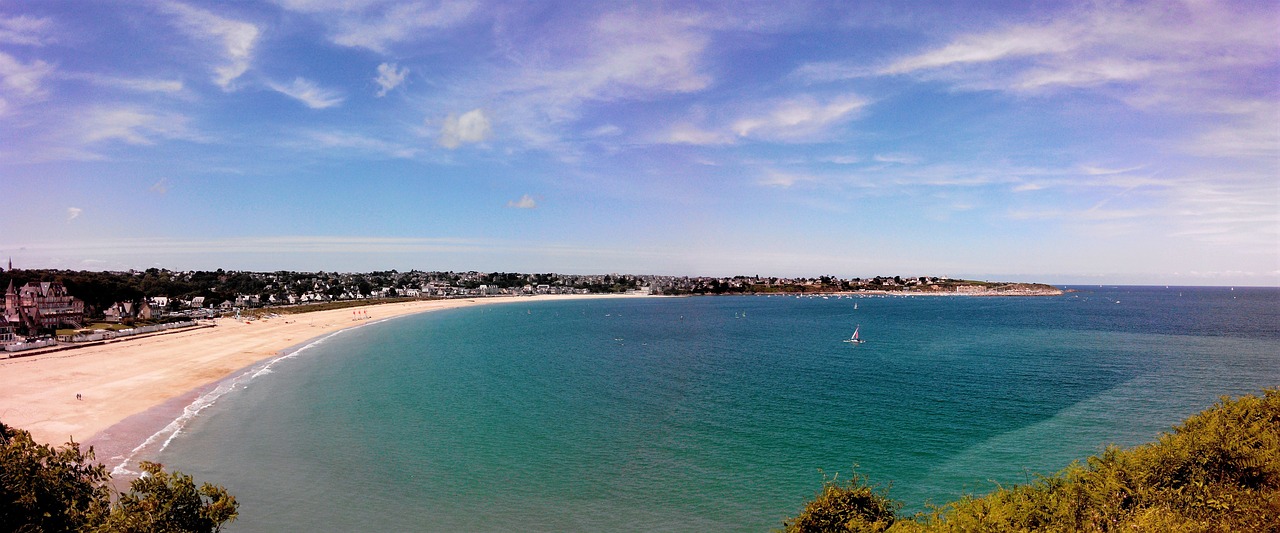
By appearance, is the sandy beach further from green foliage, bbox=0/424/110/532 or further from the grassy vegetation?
the grassy vegetation

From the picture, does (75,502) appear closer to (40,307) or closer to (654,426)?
(654,426)

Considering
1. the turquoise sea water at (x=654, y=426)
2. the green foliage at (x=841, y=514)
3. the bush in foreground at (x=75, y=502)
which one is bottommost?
the turquoise sea water at (x=654, y=426)

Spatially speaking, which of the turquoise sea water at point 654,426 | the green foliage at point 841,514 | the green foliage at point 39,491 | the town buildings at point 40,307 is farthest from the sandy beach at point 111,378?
the green foliage at point 841,514

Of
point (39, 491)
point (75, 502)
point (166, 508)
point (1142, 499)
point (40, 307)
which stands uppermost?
point (40, 307)

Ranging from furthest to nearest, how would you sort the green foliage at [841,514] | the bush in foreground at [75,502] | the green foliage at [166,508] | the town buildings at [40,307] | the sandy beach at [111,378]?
the town buildings at [40,307] < the sandy beach at [111,378] < the green foliage at [841,514] < the green foliage at [166,508] < the bush in foreground at [75,502]

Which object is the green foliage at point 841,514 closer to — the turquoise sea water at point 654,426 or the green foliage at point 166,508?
the turquoise sea water at point 654,426

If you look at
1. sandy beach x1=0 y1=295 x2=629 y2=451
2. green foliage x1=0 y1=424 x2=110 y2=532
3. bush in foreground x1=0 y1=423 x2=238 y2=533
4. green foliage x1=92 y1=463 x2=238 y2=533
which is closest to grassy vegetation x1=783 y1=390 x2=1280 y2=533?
green foliage x1=92 y1=463 x2=238 y2=533

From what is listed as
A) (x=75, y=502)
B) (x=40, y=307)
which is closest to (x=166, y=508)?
(x=75, y=502)
